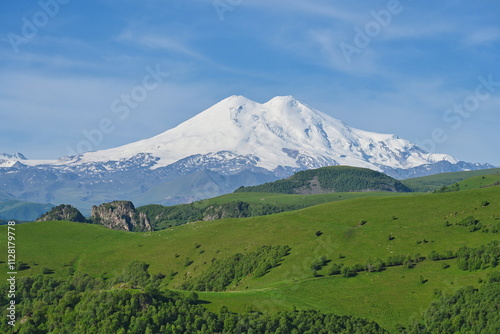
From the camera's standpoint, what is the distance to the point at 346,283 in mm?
158250

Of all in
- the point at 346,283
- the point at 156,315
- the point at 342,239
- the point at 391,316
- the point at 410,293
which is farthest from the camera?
the point at 342,239

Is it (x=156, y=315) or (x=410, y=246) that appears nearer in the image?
(x=156, y=315)

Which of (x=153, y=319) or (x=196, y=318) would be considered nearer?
(x=153, y=319)

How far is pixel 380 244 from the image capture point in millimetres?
182625

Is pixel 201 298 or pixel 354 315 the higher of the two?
pixel 201 298

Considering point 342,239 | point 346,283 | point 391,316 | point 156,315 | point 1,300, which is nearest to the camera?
point 156,315

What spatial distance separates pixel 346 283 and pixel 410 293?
17.4 meters

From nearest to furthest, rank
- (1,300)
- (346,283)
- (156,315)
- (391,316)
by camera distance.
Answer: (156,315)
(391,316)
(346,283)
(1,300)

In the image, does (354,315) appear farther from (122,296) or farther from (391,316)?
(122,296)

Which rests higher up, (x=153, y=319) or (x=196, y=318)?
(x=153, y=319)

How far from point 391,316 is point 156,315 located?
51.7 m

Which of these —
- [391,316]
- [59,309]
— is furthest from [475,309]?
[59,309]

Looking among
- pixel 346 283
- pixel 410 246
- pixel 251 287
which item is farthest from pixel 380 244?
pixel 251 287

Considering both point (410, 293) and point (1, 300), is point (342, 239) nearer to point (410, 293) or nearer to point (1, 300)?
point (410, 293)
